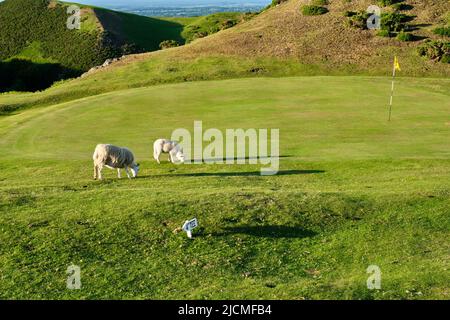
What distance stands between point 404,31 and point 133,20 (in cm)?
7801

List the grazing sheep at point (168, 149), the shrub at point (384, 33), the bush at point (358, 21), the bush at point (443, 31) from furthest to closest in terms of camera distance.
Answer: the bush at point (358, 21)
the shrub at point (384, 33)
the bush at point (443, 31)
the grazing sheep at point (168, 149)

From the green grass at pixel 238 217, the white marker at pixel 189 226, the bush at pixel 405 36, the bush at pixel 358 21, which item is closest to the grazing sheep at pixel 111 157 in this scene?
the green grass at pixel 238 217

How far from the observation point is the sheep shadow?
684 inches

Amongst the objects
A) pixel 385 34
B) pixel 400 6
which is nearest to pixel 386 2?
pixel 400 6

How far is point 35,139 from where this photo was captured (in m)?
32.5

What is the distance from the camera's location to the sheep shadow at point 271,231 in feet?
57.0

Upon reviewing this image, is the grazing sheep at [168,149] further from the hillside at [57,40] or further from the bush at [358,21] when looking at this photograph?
the hillside at [57,40]

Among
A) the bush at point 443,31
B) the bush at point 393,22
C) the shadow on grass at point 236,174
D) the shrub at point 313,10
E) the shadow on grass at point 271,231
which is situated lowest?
the shadow on grass at point 271,231

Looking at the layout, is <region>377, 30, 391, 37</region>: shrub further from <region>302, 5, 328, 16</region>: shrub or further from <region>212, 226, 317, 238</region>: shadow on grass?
<region>212, 226, 317, 238</region>: shadow on grass

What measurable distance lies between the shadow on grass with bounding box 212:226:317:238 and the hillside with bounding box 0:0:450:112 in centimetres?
4119

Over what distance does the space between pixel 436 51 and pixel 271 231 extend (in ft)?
175

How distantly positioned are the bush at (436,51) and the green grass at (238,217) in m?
32.6

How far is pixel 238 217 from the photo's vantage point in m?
18.4
